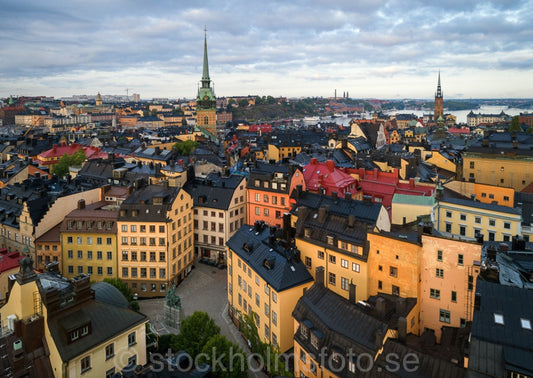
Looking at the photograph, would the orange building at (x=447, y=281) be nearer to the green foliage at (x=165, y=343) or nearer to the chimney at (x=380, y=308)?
the chimney at (x=380, y=308)

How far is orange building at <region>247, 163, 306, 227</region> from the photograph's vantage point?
183 feet

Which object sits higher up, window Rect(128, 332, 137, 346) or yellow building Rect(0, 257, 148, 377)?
yellow building Rect(0, 257, 148, 377)

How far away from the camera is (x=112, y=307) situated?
27344 mm

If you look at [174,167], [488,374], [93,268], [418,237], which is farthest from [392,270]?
[174,167]

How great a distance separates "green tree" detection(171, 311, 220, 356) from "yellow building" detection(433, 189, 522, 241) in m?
28.4

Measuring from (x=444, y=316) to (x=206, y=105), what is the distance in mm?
140491

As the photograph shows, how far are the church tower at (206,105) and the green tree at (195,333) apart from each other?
131m

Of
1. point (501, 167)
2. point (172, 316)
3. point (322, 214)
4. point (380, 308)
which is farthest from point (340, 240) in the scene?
point (501, 167)

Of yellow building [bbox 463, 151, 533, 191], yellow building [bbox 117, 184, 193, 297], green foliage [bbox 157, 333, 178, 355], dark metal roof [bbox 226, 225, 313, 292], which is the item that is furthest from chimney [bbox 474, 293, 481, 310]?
yellow building [bbox 463, 151, 533, 191]

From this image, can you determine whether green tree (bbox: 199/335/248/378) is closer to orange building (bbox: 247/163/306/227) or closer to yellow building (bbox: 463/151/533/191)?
orange building (bbox: 247/163/306/227)

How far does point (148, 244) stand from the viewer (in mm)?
47312

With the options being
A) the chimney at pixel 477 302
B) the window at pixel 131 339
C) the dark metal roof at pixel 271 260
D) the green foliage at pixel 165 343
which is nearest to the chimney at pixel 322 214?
the dark metal roof at pixel 271 260

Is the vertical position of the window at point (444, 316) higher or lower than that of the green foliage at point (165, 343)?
higher

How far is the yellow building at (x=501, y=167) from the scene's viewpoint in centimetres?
6512
